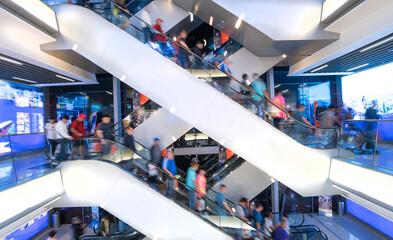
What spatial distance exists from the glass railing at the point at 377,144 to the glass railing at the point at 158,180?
132 inches

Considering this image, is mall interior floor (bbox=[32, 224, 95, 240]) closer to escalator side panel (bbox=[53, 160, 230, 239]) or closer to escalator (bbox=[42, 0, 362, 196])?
escalator side panel (bbox=[53, 160, 230, 239])

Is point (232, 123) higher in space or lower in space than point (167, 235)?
higher

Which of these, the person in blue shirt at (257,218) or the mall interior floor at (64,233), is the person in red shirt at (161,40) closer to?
the person in blue shirt at (257,218)

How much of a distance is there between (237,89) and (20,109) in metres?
9.57

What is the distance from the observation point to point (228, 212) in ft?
19.1

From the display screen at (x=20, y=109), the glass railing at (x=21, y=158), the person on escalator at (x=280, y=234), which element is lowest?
the person on escalator at (x=280, y=234)

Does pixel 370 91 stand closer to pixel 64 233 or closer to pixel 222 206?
pixel 222 206

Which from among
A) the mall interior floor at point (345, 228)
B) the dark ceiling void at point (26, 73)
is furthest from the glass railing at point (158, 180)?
the mall interior floor at point (345, 228)

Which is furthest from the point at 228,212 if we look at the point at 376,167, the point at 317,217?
the point at 317,217

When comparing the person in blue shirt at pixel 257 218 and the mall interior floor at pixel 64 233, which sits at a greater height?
the person in blue shirt at pixel 257 218

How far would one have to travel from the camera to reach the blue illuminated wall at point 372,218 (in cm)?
891

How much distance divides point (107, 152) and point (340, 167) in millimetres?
6252

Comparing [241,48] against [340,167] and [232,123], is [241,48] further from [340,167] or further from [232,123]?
[340,167]

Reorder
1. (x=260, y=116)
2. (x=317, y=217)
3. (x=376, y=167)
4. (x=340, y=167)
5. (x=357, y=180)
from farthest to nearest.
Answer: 1. (x=317, y=217)
2. (x=260, y=116)
3. (x=340, y=167)
4. (x=357, y=180)
5. (x=376, y=167)
